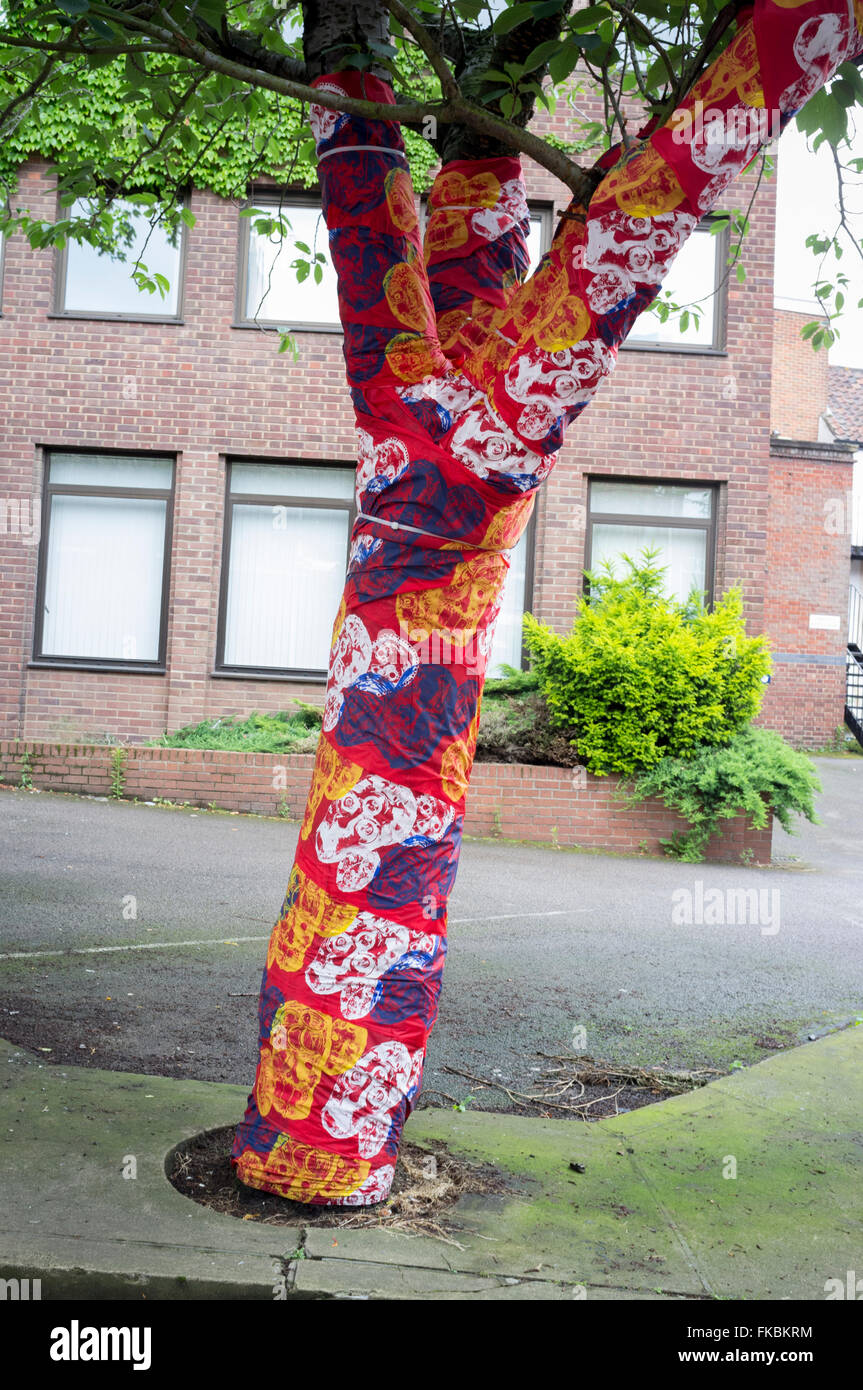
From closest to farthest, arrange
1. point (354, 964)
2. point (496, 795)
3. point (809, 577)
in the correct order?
1. point (354, 964)
2. point (496, 795)
3. point (809, 577)

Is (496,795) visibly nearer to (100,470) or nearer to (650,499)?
(650,499)

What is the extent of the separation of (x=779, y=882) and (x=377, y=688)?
24.2 feet

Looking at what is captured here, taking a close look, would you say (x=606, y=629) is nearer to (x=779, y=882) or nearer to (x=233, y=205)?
(x=779, y=882)

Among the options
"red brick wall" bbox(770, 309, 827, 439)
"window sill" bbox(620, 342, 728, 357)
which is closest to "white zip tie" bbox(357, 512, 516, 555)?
"window sill" bbox(620, 342, 728, 357)

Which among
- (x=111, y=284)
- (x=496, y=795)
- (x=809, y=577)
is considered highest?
(x=111, y=284)

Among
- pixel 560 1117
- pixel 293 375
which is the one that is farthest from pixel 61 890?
pixel 293 375

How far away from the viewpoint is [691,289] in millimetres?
13688

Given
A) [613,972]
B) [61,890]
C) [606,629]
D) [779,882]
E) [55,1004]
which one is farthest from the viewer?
[606,629]

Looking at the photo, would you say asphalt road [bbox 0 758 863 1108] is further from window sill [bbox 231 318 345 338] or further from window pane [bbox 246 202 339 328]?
window pane [bbox 246 202 339 328]

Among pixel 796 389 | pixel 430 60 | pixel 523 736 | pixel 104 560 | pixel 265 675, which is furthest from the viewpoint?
pixel 796 389

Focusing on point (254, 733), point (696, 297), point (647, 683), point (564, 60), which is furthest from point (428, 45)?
point (696, 297)

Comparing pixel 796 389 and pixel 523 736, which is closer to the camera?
pixel 523 736

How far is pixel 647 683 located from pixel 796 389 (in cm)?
2224

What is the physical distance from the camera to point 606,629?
10477mm
